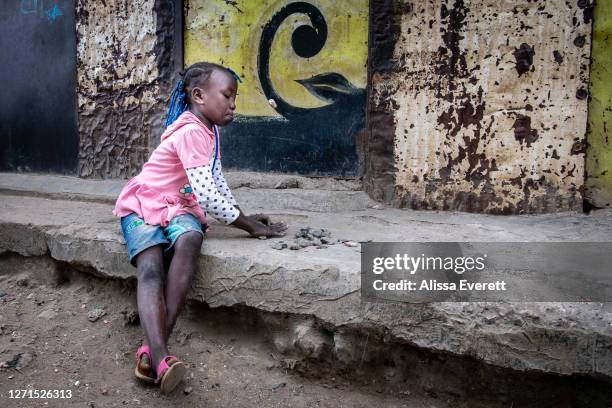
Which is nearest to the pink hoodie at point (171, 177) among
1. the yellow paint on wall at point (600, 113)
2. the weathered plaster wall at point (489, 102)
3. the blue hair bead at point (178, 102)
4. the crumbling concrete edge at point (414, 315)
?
the blue hair bead at point (178, 102)

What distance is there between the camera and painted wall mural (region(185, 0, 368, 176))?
3.24 metres

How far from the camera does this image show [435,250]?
6.70 feet

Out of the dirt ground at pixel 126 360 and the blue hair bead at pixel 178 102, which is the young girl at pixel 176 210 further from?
the dirt ground at pixel 126 360

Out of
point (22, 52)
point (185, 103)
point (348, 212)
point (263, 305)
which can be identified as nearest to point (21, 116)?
point (22, 52)

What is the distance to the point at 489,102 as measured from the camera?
2.79 metres

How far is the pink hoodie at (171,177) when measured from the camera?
205 centimetres

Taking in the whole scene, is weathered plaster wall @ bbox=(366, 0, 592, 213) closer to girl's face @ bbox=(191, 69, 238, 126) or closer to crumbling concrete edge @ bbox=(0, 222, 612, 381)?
girl's face @ bbox=(191, 69, 238, 126)

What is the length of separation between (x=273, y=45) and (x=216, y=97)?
134 cm

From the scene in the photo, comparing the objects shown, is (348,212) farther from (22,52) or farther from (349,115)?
(22,52)

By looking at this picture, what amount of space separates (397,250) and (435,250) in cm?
16

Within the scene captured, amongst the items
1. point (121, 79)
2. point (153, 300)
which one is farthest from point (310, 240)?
point (121, 79)

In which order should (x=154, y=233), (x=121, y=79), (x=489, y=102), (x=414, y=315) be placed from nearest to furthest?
1. (x=414, y=315)
2. (x=154, y=233)
3. (x=489, y=102)
4. (x=121, y=79)

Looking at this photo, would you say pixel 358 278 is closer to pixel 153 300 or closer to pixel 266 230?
pixel 266 230

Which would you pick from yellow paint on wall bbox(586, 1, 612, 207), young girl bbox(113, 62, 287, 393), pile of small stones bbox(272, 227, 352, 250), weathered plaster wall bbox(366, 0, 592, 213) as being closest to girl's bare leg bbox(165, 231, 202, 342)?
young girl bbox(113, 62, 287, 393)
